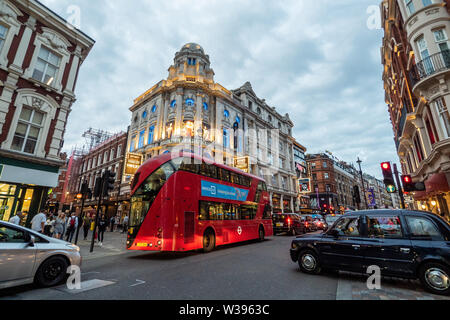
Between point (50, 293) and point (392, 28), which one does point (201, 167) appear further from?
point (392, 28)

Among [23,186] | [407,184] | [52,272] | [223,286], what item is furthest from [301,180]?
[52,272]

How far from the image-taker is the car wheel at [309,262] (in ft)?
19.3

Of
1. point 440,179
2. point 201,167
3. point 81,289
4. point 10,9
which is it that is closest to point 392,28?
point 440,179

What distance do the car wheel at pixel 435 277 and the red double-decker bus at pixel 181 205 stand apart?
7296mm

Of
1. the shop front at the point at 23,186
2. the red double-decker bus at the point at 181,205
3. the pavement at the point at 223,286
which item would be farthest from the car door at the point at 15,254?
the shop front at the point at 23,186

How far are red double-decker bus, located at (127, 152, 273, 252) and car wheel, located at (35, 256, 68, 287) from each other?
11.0 feet

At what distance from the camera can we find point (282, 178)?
132 feet

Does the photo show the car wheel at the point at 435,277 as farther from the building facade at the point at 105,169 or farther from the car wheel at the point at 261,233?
the building facade at the point at 105,169

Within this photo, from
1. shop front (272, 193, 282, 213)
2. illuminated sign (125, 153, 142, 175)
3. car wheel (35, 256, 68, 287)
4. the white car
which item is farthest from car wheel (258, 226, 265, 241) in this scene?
shop front (272, 193, 282, 213)

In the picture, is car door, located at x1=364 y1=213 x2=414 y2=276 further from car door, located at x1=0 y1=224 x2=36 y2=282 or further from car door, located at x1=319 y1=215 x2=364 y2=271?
car door, located at x1=0 y1=224 x2=36 y2=282

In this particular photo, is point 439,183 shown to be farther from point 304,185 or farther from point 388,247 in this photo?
point 304,185

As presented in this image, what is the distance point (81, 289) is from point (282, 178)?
38.1 meters

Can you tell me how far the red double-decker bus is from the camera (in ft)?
28.0

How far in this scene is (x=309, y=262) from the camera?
604cm
